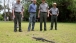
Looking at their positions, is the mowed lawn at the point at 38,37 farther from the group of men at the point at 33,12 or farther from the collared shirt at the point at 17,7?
the collared shirt at the point at 17,7

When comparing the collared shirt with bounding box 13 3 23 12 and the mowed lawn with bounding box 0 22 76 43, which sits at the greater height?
the collared shirt with bounding box 13 3 23 12

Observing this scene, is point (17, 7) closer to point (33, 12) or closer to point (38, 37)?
point (33, 12)

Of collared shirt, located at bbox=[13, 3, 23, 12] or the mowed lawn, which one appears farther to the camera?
collared shirt, located at bbox=[13, 3, 23, 12]

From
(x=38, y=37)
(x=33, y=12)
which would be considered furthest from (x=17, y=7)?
(x=38, y=37)

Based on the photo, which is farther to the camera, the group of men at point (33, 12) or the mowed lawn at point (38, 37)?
the group of men at point (33, 12)

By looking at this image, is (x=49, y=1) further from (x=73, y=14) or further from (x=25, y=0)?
(x=25, y=0)

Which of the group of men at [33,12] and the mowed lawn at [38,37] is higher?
the group of men at [33,12]

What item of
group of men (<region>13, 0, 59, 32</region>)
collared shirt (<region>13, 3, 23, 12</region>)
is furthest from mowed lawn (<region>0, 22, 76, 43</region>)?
collared shirt (<region>13, 3, 23, 12</region>)

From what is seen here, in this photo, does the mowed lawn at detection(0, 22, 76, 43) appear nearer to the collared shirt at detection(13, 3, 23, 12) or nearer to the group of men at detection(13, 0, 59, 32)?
the group of men at detection(13, 0, 59, 32)

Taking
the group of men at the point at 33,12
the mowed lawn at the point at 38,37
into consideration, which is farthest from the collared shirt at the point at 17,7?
the mowed lawn at the point at 38,37

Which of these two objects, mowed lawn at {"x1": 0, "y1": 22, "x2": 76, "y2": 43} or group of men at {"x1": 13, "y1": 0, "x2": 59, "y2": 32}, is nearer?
mowed lawn at {"x1": 0, "y1": 22, "x2": 76, "y2": 43}

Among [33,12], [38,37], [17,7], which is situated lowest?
[38,37]

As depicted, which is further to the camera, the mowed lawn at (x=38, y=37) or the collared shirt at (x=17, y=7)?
the collared shirt at (x=17, y=7)

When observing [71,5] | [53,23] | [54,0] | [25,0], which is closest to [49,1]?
[54,0]
